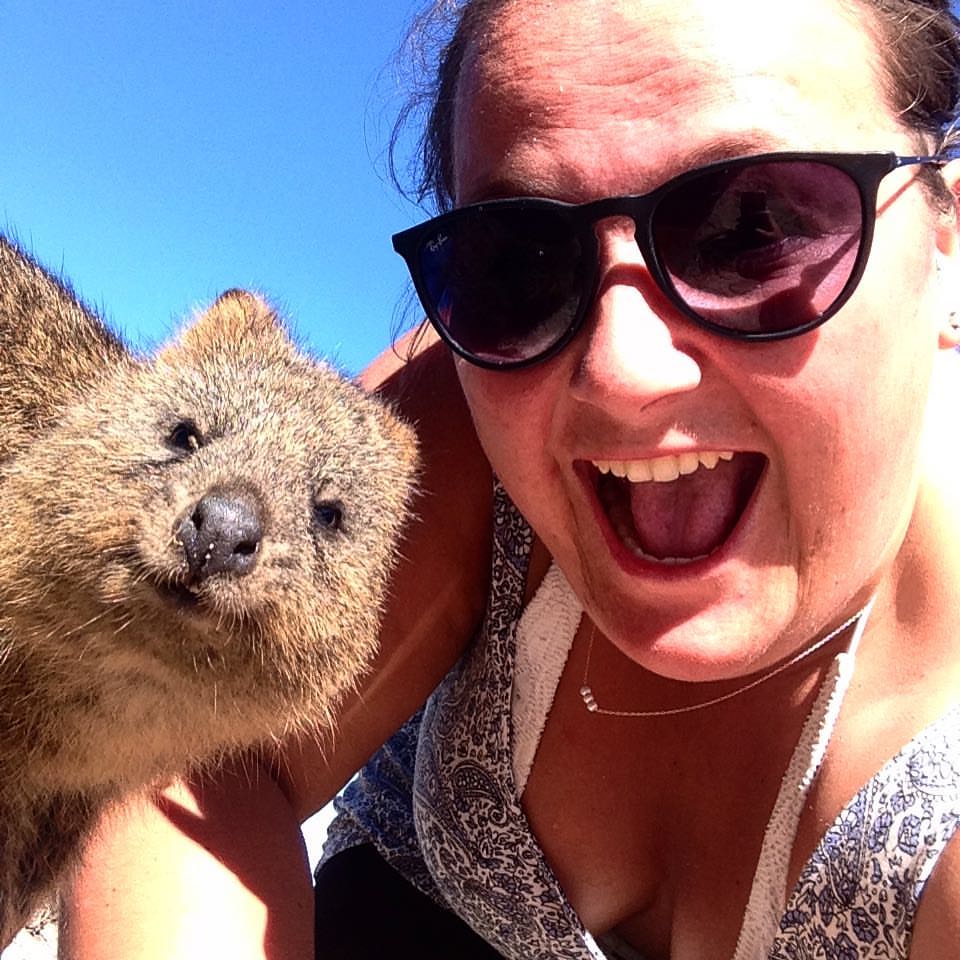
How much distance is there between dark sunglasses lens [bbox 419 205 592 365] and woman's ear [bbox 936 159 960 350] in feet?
2.59

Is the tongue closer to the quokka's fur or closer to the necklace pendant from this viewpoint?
the necklace pendant

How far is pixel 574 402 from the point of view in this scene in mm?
2203

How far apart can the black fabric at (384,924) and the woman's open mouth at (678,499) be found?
1.78 metres

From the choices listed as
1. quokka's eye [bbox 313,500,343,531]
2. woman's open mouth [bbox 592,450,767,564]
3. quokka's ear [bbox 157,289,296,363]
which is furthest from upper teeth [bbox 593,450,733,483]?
quokka's ear [bbox 157,289,296,363]

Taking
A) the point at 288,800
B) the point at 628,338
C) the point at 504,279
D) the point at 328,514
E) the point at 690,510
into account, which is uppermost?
the point at 504,279

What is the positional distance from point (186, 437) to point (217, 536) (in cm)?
57

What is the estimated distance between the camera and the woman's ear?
2.20 metres

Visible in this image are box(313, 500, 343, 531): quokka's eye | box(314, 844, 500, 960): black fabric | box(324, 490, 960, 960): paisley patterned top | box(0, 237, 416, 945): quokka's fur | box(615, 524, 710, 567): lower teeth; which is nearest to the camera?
box(324, 490, 960, 960): paisley patterned top

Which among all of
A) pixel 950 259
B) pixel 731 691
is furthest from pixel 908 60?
pixel 731 691

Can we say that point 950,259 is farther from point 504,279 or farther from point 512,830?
point 512,830

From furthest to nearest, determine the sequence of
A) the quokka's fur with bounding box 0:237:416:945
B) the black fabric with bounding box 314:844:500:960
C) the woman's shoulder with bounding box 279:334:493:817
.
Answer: the black fabric with bounding box 314:844:500:960, the woman's shoulder with bounding box 279:334:493:817, the quokka's fur with bounding box 0:237:416:945

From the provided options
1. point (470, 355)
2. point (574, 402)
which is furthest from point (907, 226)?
point (470, 355)

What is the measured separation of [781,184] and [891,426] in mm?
536

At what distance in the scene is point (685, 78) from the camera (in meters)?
1.96
